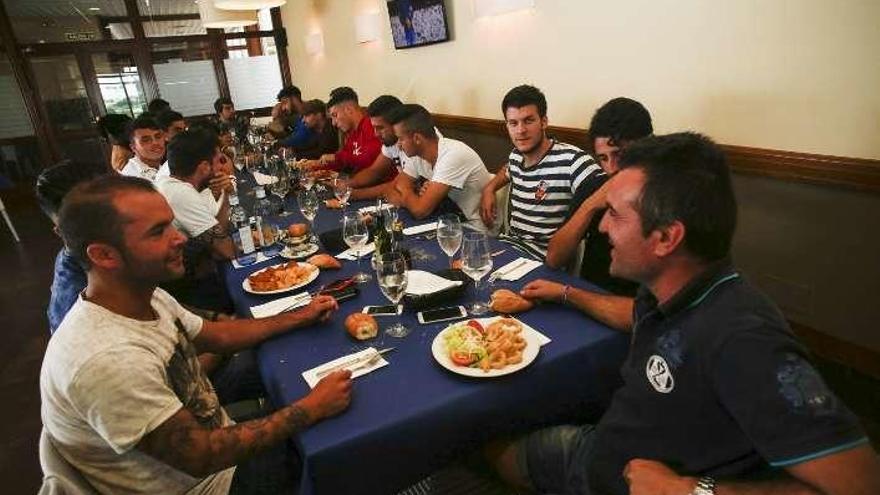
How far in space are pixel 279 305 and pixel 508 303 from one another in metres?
0.75

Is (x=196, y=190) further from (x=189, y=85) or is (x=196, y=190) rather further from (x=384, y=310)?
(x=189, y=85)

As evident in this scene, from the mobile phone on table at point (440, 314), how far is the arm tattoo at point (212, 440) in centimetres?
47

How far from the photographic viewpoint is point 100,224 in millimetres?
1096

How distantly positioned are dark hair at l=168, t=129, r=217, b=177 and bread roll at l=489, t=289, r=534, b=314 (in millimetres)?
1738

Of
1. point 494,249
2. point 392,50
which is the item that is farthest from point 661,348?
point 392,50

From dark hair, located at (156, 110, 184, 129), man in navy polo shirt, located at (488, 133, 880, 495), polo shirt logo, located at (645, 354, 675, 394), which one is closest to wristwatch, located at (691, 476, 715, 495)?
man in navy polo shirt, located at (488, 133, 880, 495)

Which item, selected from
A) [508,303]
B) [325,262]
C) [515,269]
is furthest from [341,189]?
[508,303]

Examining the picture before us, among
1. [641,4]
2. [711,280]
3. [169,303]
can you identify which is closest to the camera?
[711,280]

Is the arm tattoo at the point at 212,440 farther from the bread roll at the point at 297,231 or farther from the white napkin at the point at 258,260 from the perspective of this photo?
the bread roll at the point at 297,231

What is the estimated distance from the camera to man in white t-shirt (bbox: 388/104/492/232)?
252 cm

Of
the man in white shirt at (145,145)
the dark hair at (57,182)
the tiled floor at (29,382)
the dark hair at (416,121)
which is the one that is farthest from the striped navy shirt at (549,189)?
the man in white shirt at (145,145)

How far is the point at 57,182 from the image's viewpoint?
5.72ft

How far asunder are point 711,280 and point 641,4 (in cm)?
211

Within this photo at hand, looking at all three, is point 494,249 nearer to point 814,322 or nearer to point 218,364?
point 218,364
